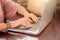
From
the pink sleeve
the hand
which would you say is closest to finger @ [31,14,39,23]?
the hand

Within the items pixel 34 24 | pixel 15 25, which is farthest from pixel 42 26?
pixel 15 25

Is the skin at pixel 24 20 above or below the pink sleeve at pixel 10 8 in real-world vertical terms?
below

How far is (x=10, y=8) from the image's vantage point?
906 millimetres

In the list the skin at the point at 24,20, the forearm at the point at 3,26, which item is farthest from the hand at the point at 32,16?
the forearm at the point at 3,26

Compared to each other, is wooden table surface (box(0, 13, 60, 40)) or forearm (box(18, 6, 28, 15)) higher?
forearm (box(18, 6, 28, 15))

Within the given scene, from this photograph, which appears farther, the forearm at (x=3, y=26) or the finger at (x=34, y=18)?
the finger at (x=34, y=18)

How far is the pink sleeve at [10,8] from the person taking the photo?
90 cm

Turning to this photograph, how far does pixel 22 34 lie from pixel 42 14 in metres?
0.16

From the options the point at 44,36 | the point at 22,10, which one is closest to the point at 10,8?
the point at 22,10

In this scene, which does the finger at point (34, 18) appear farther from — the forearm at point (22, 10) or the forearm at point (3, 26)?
the forearm at point (3, 26)

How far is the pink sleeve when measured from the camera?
90 centimetres

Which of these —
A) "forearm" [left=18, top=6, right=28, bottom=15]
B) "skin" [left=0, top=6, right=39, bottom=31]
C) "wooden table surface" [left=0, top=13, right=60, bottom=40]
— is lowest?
"wooden table surface" [left=0, top=13, right=60, bottom=40]

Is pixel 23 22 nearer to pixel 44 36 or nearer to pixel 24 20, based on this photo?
pixel 24 20

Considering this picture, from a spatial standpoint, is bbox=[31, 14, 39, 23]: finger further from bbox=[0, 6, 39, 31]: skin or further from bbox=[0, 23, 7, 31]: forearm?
bbox=[0, 23, 7, 31]: forearm
